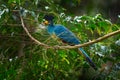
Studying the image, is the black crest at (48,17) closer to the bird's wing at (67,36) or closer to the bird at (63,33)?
the bird at (63,33)

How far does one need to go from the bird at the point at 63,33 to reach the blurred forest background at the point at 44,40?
0.05 m

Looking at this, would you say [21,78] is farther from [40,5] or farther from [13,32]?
[40,5]

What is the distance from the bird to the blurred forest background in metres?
0.05

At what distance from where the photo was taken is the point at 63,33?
2484 millimetres

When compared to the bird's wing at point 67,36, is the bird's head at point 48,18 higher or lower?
higher

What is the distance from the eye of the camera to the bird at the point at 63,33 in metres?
2.44

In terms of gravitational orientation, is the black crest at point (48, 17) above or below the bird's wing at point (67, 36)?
above

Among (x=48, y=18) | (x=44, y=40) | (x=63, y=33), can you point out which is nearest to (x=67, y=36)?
(x=63, y=33)

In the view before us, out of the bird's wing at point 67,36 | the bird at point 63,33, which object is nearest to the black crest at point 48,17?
the bird at point 63,33

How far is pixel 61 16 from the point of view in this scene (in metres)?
2.68

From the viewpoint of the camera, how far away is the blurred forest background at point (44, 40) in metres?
2.45

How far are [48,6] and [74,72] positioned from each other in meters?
0.59

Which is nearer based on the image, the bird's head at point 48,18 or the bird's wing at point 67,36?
the bird's wing at point 67,36

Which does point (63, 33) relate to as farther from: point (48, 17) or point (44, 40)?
point (48, 17)
